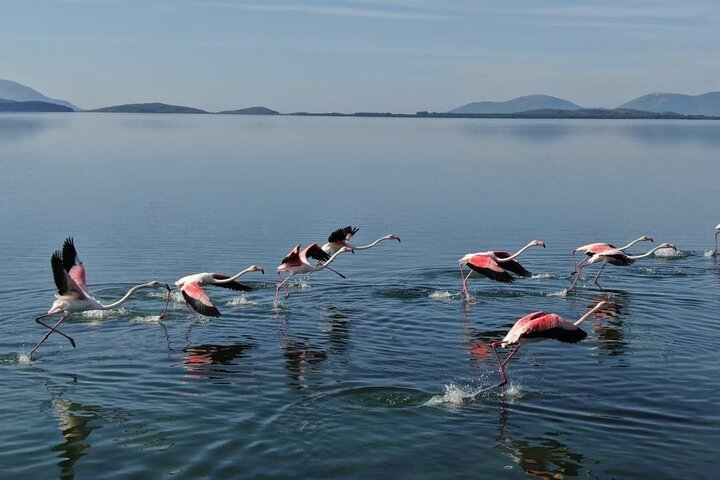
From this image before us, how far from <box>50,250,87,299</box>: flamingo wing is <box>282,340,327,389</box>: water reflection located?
4321mm

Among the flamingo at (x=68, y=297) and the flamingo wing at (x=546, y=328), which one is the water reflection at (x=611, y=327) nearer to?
the flamingo wing at (x=546, y=328)

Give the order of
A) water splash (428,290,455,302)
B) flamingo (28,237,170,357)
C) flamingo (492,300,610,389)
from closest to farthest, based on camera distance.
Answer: flamingo (492,300,610,389), flamingo (28,237,170,357), water splash (428,290,455,302)

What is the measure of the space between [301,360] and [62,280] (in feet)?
16.3

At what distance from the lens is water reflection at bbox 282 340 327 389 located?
16.2 m

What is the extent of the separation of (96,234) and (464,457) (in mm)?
23288

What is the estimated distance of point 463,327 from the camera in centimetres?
2041

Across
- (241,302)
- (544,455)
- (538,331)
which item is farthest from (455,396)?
(241,302)

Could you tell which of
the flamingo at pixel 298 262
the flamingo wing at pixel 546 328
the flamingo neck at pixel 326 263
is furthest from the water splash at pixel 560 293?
the flamingo wing at pixel 546 328

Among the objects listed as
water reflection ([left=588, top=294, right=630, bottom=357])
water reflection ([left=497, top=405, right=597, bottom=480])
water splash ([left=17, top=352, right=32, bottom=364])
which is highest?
water splash ([left=17, top=352, right=32, bottom=364])

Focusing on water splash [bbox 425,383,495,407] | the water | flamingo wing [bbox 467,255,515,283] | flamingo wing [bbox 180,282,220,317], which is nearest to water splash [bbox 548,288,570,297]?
the water

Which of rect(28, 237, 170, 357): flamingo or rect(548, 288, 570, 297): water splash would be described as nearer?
rect(28, 237, 170, 357): flamingo

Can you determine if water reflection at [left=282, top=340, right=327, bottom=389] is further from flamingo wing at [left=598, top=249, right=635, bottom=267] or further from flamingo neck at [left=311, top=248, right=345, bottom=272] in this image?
flamingo wing at [left=598, top=249, right=635, bottom=267]

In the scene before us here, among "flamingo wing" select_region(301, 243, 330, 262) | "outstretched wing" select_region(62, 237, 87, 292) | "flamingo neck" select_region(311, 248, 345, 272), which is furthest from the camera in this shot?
"flamingo neck" select_region(311, 248, 345, 272)

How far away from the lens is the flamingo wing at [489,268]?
72.6 feet
